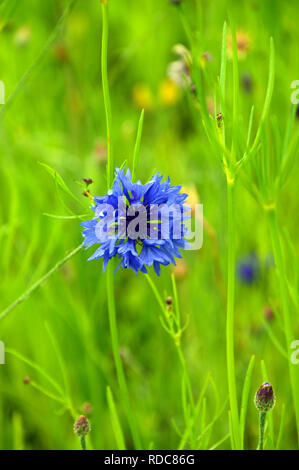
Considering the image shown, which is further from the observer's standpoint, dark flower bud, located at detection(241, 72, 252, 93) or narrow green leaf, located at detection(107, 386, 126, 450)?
dark flower bud, located at detection(241, 72, 252, 93)

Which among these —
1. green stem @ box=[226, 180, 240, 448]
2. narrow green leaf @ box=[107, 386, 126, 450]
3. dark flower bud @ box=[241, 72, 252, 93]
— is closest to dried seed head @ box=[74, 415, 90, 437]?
narrow green leaf @ box=[107, 386, 126, 450]

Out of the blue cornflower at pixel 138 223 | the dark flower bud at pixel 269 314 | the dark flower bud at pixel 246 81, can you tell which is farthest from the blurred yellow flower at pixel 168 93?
the blue cornflower at pixel 138 223

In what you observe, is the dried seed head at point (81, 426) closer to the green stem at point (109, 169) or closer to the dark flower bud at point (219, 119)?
the green stem at point (109, 169)

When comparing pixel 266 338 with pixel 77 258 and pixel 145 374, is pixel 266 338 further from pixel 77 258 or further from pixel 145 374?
pixel 77 258

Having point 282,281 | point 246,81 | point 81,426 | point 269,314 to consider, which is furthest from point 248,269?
point 81,426

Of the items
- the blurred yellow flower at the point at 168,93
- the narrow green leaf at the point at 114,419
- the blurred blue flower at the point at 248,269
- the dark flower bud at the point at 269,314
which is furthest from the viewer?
the blurred yellow flower at the point at 168,93

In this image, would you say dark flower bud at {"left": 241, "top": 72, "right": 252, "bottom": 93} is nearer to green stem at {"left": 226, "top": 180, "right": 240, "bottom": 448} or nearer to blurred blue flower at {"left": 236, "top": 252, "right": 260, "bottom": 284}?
blurred blue flower at {"left": 236, "top": 252, "right": 260, "bottom": 284}

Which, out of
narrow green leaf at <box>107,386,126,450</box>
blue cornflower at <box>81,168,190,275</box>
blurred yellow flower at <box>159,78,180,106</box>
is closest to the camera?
blue cornflower at <box>81,168,190,275</box>
